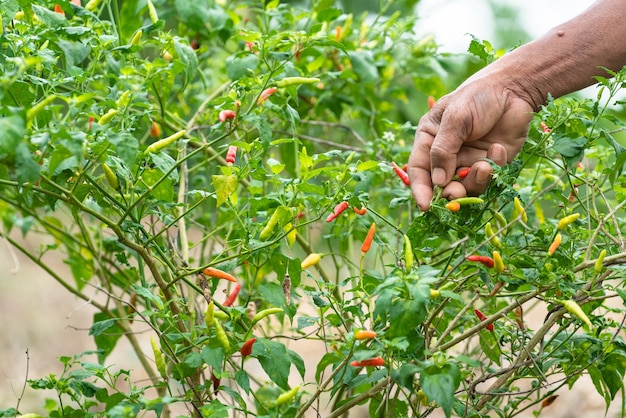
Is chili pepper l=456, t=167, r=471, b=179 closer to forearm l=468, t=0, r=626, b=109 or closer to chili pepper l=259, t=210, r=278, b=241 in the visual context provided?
forearm l=468, t=0, r=626, b=109

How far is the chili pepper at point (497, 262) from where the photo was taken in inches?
49.3

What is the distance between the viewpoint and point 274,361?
1409 mm

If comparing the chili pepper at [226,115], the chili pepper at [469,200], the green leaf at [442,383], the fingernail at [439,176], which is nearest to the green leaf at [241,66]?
the chili pepper at [226,115]

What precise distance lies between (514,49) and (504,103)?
0.13 metres

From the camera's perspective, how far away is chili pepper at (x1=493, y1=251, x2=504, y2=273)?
4.11 ft

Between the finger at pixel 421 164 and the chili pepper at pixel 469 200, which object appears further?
the finger at pixel 421 164

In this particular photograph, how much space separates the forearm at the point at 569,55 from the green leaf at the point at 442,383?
0.68 meters

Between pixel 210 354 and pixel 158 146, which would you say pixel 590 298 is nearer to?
pixel 210 354

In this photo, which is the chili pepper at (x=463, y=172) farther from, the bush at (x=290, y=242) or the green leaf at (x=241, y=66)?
the green leaf at (x=241, y=66)

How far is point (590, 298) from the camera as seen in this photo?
1379 mm

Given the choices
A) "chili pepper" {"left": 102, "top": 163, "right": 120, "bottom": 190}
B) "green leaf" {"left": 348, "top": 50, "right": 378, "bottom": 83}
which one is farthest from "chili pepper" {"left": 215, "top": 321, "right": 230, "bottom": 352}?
"green leaf" {"left": 348, "top": 50, "right": 378, "bottom": 83}

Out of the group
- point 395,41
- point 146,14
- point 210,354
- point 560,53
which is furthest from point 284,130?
point 210,354

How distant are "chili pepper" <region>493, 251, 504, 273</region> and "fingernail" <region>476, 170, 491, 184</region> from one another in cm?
25

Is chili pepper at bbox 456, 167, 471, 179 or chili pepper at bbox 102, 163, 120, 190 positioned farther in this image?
chili pepper at bbox 456, 167, 471, 179
